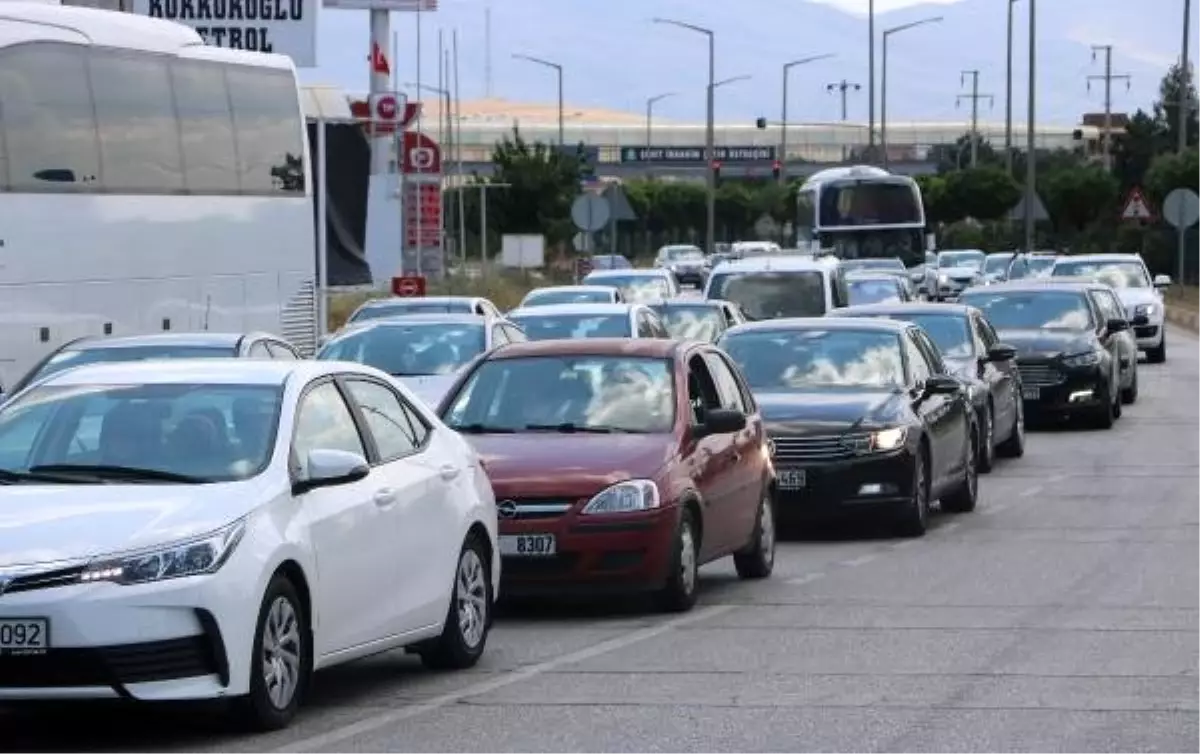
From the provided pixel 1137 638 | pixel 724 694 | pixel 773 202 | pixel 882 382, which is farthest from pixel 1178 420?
pixel 773 202

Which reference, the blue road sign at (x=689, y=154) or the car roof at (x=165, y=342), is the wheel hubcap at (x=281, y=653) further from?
the blue road sign at (x=689, y=154)

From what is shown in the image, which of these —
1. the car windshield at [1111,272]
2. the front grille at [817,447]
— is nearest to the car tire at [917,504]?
the front grille at [817,447]

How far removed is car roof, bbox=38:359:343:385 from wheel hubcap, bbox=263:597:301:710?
49.2 inches

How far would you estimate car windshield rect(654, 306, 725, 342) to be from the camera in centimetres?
3036

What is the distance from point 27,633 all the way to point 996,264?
200 feet

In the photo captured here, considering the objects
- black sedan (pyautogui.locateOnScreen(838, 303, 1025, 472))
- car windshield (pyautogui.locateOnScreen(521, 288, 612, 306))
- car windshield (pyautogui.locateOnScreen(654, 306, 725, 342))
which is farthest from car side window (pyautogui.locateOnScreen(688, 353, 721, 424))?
car windshield (pyautogui.locateOnScreen(521, 288, 612, 306))

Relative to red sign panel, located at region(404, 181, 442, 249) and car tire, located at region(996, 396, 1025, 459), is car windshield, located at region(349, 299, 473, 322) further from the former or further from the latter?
red sign panel, located at region(404, 181, 442, 249)

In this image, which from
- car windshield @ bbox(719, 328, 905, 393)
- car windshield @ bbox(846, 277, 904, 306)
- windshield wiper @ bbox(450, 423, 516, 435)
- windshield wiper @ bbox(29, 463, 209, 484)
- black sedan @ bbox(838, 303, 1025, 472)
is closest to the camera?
windshield wiper @ bbox(29, 463, 209, 484)

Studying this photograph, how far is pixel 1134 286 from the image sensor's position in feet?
151

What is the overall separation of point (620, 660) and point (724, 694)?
4.41 feet

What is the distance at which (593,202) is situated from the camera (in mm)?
52969

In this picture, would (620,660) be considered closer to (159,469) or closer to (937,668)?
(937,668)

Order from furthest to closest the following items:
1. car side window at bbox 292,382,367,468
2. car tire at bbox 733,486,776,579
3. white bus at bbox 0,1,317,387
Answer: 1. white bus at bbox 0,1,317,387
2. car tire at bbox 733,486,776,579
3. car side window at bbox 292,382,367,468

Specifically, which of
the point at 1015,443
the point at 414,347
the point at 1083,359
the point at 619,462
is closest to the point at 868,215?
the point at 1083,359
